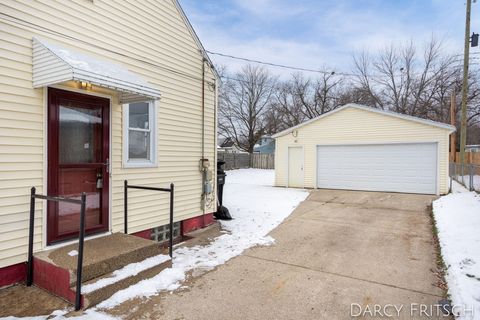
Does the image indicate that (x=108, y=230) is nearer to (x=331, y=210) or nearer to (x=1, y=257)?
(x=1, y=257)

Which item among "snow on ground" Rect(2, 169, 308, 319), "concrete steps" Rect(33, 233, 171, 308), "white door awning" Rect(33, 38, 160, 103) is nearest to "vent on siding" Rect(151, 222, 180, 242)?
"snow on ground" Rect(2, 169, 308, 319)

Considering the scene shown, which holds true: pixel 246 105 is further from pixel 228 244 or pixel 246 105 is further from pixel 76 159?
pixel 76 159

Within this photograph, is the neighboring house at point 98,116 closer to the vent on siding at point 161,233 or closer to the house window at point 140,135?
the house window at point 140,135

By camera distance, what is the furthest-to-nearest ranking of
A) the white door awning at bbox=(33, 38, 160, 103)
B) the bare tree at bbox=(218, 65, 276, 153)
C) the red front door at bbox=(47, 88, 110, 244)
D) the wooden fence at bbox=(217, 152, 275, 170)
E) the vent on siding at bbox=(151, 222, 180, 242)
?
the bare tree at bbox=(218, 65, 276, 153)
the wooden fence at bbox=(217, 152, 275, 170)
the vent on siding at bbox=(151, 222, 180, 242)
the red front door at bbox=(47, 88, 110, 244)
the white door awning at bbox=(33, 38, 160, 103)

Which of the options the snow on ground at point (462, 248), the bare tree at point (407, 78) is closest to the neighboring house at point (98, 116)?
the snow on ground at point (462, 248)

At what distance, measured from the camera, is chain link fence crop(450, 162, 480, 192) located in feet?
34.7

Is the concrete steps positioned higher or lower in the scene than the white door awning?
lower

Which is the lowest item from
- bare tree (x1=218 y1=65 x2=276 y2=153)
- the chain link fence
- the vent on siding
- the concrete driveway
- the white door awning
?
the concrete driveway

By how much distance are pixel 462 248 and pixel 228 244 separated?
143 inches

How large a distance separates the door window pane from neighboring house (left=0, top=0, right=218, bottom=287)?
0.5 inches

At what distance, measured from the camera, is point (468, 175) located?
11.7 meters

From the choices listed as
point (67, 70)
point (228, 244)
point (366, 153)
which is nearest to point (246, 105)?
point (366, 153)

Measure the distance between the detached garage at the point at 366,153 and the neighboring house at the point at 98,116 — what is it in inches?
314

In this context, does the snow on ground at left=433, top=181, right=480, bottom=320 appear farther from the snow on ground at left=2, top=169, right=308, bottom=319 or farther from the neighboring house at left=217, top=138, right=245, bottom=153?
the neighboring house at left=217, top=138, right=245, bottom=153
